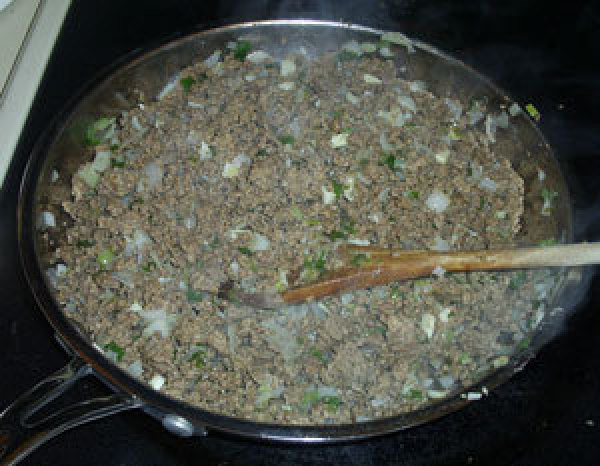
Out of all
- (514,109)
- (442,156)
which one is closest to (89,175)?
(442,156)

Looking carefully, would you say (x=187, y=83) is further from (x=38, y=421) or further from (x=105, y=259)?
(x=38, y=421)

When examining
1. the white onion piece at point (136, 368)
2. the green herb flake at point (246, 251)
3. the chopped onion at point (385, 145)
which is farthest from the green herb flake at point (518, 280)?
the white onion piece at point (136, 368)

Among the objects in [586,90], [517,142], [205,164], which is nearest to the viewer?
[205,164]

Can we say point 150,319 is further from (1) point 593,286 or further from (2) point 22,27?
(1) point 593,286

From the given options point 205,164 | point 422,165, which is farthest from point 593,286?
point 205,164

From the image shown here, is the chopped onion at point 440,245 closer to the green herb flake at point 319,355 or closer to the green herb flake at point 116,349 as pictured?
the green herb flake at point 319,355
